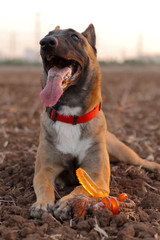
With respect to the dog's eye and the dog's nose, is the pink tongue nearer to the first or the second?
the dog's nose

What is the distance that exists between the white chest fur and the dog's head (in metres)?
0.39

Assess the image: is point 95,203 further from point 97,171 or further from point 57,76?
point 57,76

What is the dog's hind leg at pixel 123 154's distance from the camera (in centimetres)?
452

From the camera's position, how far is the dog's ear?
13.2 ft

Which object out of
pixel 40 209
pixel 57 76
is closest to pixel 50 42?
pixel 57 76

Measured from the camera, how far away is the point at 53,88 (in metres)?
3.39

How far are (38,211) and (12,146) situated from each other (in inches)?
99.6

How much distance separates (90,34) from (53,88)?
42.8 inches

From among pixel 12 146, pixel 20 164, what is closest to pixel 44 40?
pixel 20 164

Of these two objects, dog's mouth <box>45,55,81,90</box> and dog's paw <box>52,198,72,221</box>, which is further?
dog's mouth <box>45,55,81,90</box>

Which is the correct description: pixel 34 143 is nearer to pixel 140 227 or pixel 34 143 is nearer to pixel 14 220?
pixel 14 220

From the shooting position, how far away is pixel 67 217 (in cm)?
292

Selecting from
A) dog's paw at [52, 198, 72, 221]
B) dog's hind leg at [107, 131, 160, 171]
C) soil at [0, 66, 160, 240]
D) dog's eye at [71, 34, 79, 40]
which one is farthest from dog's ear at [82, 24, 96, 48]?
dog's paw at [52, 198, 72, 221]

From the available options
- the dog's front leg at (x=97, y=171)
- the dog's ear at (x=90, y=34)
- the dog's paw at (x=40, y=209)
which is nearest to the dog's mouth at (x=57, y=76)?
the dog's ear at (x=90, y=34)
